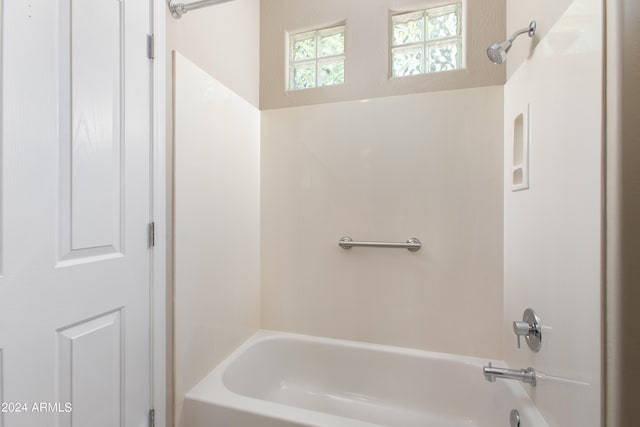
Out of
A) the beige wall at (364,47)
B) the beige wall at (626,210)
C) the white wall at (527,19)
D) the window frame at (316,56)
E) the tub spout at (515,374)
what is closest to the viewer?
the beige wall at (626,210)

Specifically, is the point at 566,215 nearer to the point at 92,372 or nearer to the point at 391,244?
the point at 391,244

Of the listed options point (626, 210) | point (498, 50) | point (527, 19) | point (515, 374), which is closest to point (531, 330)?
point (515, 374)

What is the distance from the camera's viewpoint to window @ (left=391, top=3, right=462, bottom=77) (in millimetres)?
1682

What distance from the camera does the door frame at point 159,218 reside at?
44.1 inches

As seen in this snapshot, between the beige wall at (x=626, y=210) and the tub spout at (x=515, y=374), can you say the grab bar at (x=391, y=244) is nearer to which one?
the tub spout at (x=515, y=374)

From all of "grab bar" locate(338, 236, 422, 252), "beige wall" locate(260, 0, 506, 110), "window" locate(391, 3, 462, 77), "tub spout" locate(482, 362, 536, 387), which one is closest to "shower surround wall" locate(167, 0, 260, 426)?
"beige wall" locate(260, 0, 506, 110)

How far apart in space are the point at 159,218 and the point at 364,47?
1510mm

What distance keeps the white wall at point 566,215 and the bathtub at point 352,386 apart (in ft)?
1.07

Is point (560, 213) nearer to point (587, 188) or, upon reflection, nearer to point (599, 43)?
point (587, 188)

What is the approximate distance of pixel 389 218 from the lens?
1729 millimetres

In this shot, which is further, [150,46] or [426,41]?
[426,41]

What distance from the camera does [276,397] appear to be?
1.73 metres

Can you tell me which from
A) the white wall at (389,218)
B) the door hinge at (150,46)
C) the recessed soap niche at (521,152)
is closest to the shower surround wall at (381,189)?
the white wall at (389,218)

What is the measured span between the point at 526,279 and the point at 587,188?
1.91ft
